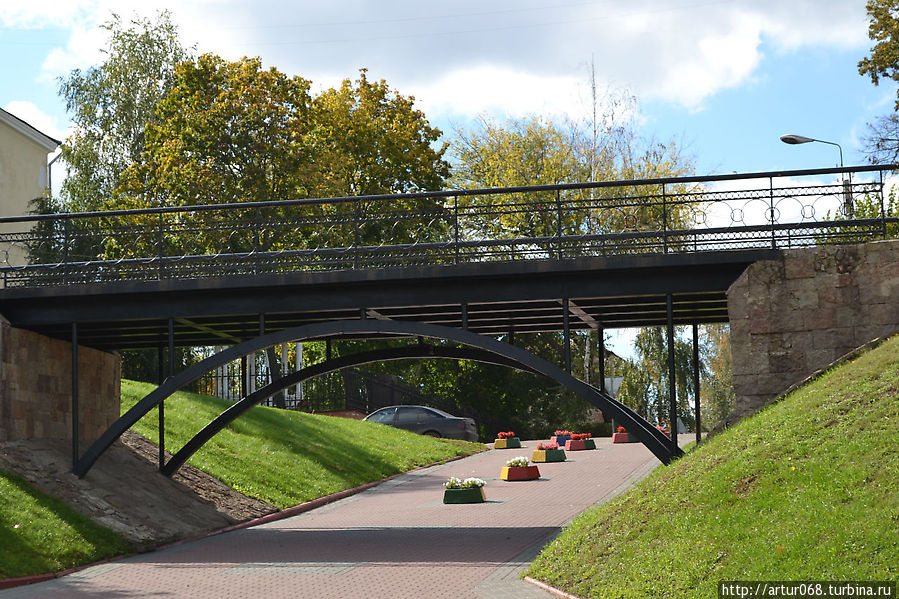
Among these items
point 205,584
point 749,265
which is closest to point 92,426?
point 205,584

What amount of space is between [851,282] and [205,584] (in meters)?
10.6

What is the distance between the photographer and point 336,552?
→ 16.5 m

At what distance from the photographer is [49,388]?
20.4 meters

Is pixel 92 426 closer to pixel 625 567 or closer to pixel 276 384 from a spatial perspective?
pixel 276 384

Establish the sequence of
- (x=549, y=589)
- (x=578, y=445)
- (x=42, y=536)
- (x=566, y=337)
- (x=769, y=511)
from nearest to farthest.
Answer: (x=769, y=511) < (x=549, y=589) < (x=42, y=536) < (x=566, y=337) < (x=578, y=445)

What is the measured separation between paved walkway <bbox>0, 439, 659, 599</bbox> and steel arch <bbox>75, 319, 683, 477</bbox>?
2.28 meters

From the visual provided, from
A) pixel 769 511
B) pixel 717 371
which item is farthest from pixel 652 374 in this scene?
pixel 769 511

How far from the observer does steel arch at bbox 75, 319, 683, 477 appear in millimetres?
16781

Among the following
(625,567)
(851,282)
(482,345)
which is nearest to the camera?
(625,567)

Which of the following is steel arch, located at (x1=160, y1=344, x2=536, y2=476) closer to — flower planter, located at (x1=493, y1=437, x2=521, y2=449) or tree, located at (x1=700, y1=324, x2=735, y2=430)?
flower planter, located at (x1=493, y1=437, x2=521, y2=449)

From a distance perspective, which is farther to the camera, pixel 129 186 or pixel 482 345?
pixel 129 186

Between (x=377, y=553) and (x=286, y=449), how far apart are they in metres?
12.6

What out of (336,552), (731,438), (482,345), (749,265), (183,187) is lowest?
(336,552)

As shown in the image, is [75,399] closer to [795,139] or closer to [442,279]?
[442,279]
